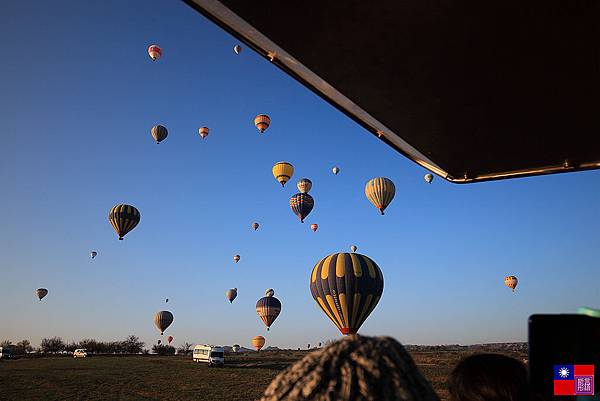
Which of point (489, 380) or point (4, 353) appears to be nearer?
point (489, 380)

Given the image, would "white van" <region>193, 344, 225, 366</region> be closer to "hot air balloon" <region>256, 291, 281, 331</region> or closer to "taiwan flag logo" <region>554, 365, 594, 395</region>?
"hot air balloon" <region>256, 291, 281, 331</region>

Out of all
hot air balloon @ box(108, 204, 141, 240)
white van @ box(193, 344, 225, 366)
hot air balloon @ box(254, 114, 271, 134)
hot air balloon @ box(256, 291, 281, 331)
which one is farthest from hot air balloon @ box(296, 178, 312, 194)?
white van @ box(193, 344, 225, 366)

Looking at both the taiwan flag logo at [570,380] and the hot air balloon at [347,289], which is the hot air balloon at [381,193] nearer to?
the hot air balloon at [347,289]

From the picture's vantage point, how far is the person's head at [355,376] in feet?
1.95

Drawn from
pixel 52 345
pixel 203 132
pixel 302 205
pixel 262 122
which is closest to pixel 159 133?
pixel 203 132

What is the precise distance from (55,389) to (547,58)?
1041 inches

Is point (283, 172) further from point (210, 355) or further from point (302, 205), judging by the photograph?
point (210, 355)

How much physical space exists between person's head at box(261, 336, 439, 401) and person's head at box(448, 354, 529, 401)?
103 centimetres

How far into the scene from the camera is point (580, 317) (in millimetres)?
1252

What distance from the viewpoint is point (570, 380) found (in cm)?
126

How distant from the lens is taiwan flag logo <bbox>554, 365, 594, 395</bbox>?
1.25 meters

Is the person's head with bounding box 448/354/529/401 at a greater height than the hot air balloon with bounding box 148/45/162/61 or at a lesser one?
lesser

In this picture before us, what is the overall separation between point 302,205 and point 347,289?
12.6 meters

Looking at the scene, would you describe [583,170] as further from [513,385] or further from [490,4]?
[513,385]
